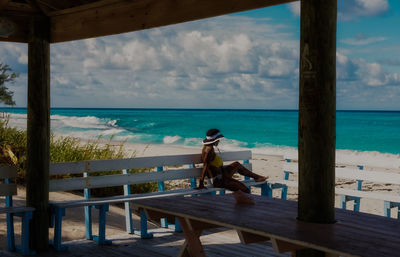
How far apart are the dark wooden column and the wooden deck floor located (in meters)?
0.30

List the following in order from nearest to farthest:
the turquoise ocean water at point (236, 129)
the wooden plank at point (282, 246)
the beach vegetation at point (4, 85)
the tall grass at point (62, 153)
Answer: the wooden plank at point (282, 246) < the tall grass at point (62, 153) < the beach vegetation at point (4, 85) < the turquoise ocean water at point (236, 129)

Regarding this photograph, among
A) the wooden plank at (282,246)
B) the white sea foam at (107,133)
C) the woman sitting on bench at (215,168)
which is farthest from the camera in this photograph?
the white sea foam at (107,133)

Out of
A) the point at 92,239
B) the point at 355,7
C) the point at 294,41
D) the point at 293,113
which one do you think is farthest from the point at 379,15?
the point at 92,239

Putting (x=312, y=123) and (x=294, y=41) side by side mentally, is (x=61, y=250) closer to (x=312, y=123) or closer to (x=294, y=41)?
(x=312, y=123)

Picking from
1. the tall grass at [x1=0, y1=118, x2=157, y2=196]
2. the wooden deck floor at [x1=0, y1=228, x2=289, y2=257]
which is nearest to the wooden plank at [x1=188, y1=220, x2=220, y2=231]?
the wooden deck floor at [x1=0, y1=228, x2=289, y2=257]

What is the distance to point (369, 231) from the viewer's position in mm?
3275

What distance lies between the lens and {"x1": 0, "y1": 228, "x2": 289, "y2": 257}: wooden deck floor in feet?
17.8

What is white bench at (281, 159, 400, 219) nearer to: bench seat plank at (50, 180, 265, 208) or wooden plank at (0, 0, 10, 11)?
bench seat plank at (50, 180, 265, 208)

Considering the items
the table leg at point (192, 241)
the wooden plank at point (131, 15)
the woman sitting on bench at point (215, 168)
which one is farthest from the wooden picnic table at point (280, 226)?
the woman sitting on bench at point (215, 168)

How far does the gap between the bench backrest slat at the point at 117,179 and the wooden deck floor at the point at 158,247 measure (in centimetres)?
57

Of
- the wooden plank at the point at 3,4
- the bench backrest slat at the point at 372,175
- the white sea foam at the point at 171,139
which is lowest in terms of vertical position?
the white sea foam at the point at 171,139

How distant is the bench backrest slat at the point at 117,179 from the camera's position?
5957mm

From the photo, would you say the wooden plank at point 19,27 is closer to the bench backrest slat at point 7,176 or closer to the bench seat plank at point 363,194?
the bench backrest slat at point 7,176

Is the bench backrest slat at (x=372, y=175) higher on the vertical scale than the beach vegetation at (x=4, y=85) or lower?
lower
